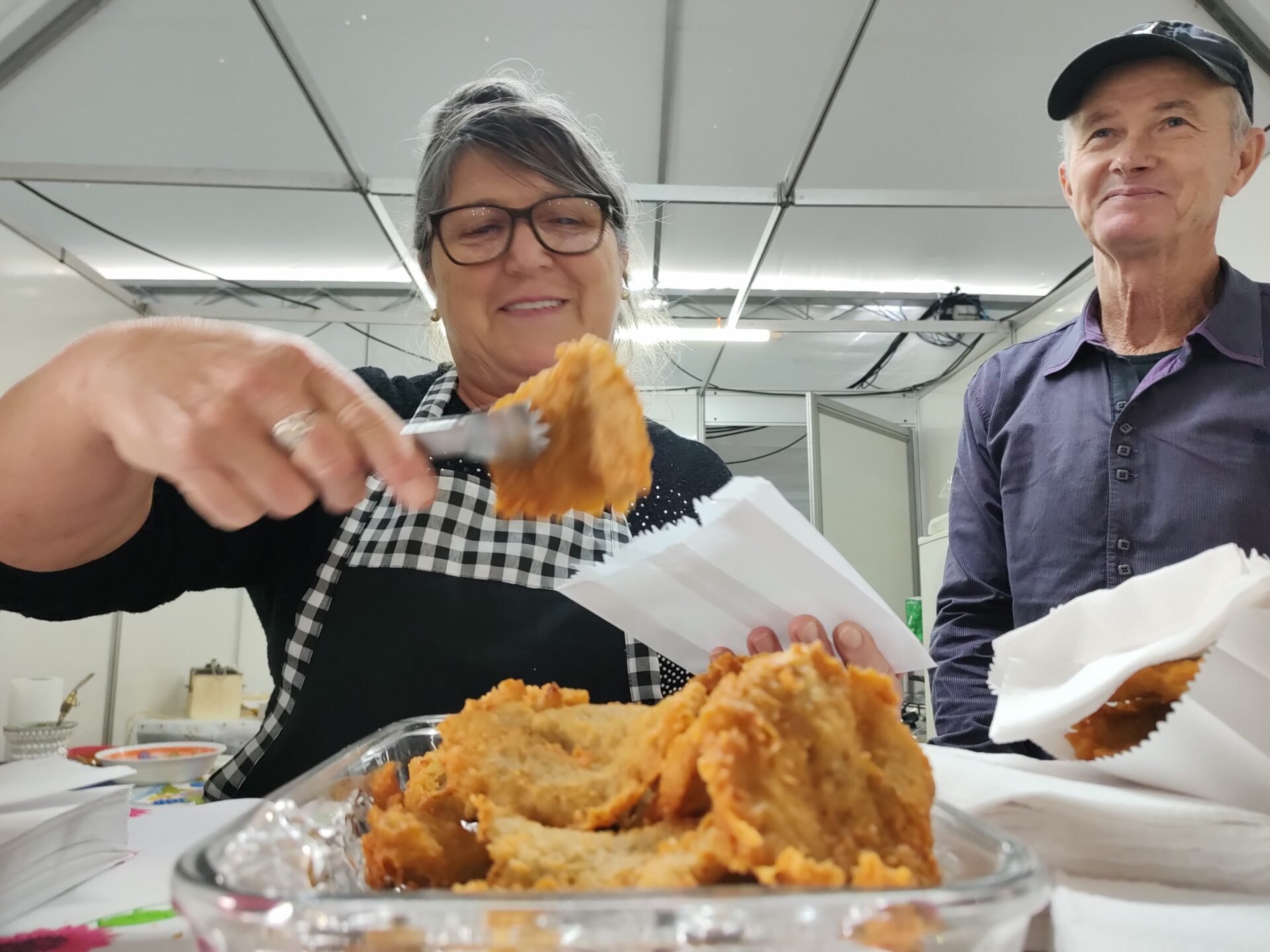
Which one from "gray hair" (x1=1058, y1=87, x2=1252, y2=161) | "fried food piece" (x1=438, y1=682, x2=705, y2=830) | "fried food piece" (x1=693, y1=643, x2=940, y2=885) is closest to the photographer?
"fried food piece" (x1=693, y1=643, x2=940, y2=885)

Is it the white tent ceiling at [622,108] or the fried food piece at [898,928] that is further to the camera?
the white tent ceiling at [622,108]

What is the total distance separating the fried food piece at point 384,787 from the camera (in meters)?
0.56

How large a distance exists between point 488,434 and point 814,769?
37cm

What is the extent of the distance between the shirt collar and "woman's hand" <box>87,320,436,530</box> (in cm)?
148

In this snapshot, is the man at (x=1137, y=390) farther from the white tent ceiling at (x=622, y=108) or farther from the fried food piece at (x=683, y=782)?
the white tent ceiling at (x=622, y=108)

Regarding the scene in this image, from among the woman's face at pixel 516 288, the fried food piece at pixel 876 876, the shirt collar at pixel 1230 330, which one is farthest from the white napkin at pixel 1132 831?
the shirt collar at pixel 1230 330

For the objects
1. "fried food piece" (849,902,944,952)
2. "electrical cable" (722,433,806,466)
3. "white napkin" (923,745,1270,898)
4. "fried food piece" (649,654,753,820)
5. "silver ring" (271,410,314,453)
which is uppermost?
"electrical cable" (722,433,806,466)

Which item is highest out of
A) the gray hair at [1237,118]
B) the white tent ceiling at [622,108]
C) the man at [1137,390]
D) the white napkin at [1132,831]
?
the white tent ceiling at [622,108]

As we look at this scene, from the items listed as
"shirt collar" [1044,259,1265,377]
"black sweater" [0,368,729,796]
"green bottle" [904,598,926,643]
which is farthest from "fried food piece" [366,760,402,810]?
"green bottle" [904,598,926,643]

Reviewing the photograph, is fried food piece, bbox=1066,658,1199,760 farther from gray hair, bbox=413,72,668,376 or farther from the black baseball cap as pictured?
the black baseball cap

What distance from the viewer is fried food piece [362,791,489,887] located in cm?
48

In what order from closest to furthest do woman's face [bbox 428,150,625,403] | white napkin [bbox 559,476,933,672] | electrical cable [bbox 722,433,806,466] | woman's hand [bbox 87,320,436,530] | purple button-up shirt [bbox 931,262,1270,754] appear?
woman's hand [bbox 87,320,436,530] < white napkin [bbox 559,476,933,672] < woman's face [bbox 428,150,625,403] < purple button-up shirt [bbox 931,262,1270,754] < electrical cable [bbox 722,433,806,466]

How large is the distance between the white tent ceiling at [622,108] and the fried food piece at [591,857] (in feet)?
6.71

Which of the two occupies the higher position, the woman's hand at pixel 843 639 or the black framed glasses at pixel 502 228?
the black framed glasses at pixel 502 228
